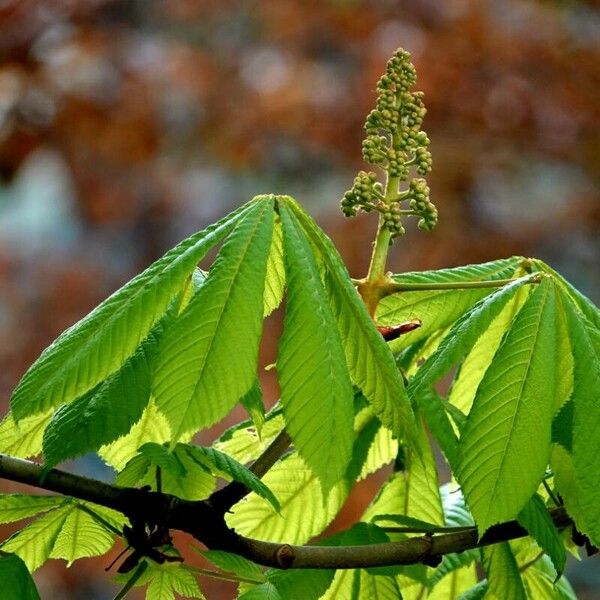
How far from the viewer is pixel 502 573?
0.79 metres

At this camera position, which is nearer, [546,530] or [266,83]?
[546,530]

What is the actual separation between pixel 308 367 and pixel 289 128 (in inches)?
145

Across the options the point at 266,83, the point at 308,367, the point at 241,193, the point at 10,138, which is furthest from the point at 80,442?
the point at 241,193

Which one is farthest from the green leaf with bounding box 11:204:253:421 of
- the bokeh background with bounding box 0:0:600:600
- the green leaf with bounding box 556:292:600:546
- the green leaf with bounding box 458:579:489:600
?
the bokeh background with bounding box 0:0:600:600

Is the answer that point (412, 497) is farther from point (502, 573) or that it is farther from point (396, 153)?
point (396, 153)

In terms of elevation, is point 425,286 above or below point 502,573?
above

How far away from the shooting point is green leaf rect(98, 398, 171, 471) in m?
0.79

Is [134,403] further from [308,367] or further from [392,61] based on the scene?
[392,61]

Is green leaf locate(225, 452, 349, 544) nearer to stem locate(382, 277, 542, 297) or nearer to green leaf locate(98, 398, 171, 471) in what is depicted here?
green leaf locate(98, 398, 171, 471)

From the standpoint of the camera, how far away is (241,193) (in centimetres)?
541

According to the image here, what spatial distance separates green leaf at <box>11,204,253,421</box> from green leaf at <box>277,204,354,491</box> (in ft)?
0.24

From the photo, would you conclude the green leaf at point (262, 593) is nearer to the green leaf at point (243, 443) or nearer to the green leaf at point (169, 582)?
the green leaf at point (169, 582)

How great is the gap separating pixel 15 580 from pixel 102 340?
0.16 metres

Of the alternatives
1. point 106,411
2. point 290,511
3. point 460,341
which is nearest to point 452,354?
point 460,341
